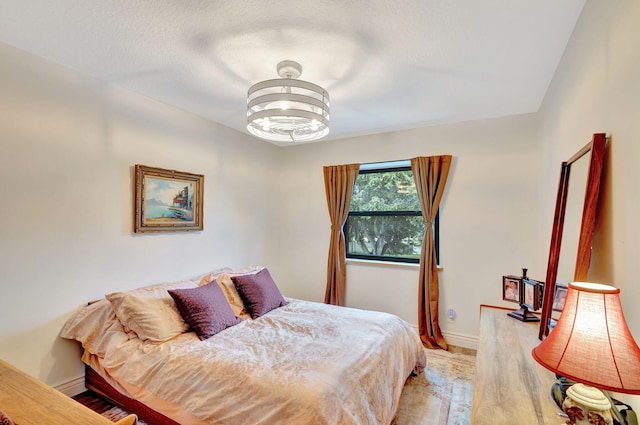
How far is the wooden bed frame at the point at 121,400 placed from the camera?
1869 mm

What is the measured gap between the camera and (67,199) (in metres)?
2.25

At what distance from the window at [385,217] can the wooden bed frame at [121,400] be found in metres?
2.70

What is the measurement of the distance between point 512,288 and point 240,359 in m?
2.07

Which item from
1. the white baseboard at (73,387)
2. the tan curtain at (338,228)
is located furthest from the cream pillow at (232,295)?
the tan curtain at (338,228)

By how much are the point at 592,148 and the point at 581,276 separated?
0.53 m

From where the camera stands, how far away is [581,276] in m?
1.26

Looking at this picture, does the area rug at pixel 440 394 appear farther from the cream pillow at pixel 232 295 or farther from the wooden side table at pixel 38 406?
the wooden side table at pixel 38 406

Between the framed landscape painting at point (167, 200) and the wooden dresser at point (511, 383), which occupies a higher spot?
the framed landscape painting at point (167, 200)

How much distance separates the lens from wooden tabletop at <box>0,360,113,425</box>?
0.96 metres

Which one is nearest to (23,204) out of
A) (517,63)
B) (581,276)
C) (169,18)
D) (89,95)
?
(89,95)

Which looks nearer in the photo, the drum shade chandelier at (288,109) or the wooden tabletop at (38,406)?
the wooden tabletop at (38,406)

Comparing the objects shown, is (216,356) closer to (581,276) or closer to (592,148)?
(581,276)

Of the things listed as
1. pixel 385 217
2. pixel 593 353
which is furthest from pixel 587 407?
pixel 385 217

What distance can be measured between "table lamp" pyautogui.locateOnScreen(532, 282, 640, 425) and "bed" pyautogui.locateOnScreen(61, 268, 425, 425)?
101 centimetres
